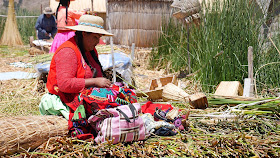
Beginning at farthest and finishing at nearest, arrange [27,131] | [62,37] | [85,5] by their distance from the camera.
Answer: [85,5] < [62,37] < [27,131]

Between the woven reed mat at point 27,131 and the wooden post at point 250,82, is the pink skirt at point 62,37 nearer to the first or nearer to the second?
the woven reed mat at point 27,131

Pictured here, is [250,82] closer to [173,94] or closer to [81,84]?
[173,94]

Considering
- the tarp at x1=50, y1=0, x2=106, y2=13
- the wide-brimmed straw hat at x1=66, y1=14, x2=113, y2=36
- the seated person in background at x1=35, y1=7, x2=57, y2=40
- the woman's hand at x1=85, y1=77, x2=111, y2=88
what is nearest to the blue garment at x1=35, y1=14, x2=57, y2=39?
the seated person in background at x1=35, y1=7, x2=57, y2=40

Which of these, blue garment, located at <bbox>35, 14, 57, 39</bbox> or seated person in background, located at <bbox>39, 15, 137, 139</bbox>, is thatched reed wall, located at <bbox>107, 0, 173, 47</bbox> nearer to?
blue garment, located at <bbox>35, 14, 57, 39</bbox>

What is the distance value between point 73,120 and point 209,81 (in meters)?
2.33

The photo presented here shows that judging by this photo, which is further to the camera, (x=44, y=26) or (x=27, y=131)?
(x=44, y=26)

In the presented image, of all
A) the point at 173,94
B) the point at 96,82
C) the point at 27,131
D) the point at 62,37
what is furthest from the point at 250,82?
the point at 62,37

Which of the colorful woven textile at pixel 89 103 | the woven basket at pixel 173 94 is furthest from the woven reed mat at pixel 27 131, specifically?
the woven basket at pixel 173 94

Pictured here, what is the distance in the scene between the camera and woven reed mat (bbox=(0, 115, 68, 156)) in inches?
82.0

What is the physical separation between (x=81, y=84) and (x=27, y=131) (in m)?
0.57

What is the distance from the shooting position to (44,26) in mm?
8297

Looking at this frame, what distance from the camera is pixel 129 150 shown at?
2.22m

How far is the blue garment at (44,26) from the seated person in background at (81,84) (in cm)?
600

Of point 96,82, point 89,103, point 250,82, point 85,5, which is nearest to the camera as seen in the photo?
point 89,103
